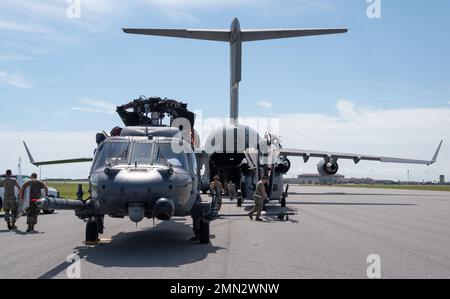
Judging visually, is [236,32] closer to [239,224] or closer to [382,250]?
[239,224]

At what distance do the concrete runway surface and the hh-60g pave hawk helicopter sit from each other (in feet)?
2.58

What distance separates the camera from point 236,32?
30.1m

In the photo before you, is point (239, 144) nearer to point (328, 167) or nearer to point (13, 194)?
point (328, 167)

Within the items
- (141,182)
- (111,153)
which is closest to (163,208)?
(141,182)

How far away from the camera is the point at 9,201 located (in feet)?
48.3

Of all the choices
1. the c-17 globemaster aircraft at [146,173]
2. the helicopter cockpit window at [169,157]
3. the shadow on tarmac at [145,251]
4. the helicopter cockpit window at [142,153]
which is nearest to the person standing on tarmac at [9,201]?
the shadow on tarmac at [145,251]

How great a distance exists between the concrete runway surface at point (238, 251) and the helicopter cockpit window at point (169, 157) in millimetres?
1820

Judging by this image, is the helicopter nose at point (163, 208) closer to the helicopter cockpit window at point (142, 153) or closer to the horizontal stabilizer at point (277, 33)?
the helicopter cockpit window at point (142, 153)

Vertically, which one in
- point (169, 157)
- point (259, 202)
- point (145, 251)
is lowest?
point (145, 251)

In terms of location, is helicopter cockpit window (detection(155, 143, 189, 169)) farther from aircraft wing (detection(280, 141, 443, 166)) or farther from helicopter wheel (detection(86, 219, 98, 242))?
aircraft wing (detection(280, 141, 443, 166))

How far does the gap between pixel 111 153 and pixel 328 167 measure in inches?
1044

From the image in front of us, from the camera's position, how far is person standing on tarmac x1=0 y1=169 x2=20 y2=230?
14.6 m

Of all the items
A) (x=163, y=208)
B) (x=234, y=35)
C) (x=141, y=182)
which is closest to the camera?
(x=163, y=208)

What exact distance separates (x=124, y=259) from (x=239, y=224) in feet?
23.7
